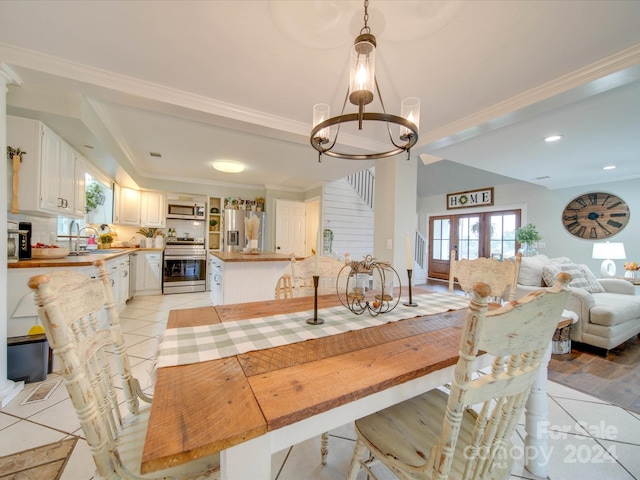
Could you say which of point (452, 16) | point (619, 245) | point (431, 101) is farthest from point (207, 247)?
point (619, 245)

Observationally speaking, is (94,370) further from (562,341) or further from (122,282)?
(562,341)

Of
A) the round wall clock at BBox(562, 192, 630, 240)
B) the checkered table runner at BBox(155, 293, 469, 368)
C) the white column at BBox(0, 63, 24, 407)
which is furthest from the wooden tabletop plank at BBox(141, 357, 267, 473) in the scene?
the round wall clock at BBox(562, 192, 630, 240)

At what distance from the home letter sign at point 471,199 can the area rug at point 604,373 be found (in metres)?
4.00

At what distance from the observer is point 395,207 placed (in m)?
3.20

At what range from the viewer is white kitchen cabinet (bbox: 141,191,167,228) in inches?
196

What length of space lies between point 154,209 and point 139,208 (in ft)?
0.81

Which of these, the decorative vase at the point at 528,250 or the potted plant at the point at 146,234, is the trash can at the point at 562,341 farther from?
the potted plant at the point at 146,234

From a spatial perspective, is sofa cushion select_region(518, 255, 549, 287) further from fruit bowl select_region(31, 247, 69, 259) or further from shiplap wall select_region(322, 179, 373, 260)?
fruit bowl select_region(31, 247, 69, 259)

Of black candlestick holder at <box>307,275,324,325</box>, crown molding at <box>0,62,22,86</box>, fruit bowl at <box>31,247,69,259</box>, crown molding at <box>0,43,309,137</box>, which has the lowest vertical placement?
black candlestick holder at <box>307,275,324,325</box>

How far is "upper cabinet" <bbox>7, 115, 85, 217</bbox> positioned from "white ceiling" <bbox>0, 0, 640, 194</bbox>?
5.3 inches

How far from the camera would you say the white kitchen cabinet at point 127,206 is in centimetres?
474

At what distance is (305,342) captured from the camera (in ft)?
3.39

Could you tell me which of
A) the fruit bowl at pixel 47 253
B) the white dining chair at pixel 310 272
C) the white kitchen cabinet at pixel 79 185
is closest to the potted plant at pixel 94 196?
the white kitchen cabinet at pixel 79 185

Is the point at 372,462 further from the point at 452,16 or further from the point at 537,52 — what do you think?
the point at 537,52
